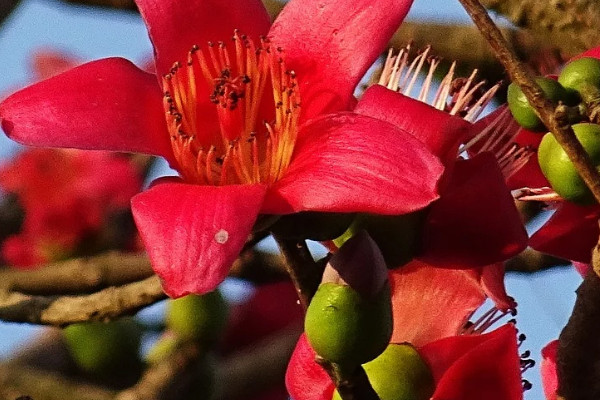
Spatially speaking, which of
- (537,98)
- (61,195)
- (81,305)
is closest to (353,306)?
(537,98)

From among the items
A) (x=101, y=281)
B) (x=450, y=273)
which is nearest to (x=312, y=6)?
(x=450, y=273)

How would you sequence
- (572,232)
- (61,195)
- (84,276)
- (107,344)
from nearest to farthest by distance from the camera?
1. (572,232)
2. (84,276)
3. (107,344)
4. (61,195)

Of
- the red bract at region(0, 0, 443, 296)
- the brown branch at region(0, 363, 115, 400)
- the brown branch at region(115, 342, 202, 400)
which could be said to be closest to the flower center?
the red bract at region(0, 0, 443, 296)

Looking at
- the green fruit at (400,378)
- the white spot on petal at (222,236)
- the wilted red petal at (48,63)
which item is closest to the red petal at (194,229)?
the white spot on petal at (222,236)

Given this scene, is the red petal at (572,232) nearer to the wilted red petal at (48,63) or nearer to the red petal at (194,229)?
the red petal at (194,229)

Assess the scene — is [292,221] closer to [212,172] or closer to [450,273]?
[212,172]

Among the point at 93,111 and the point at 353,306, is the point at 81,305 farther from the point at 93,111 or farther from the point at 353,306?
the point at 353,306
